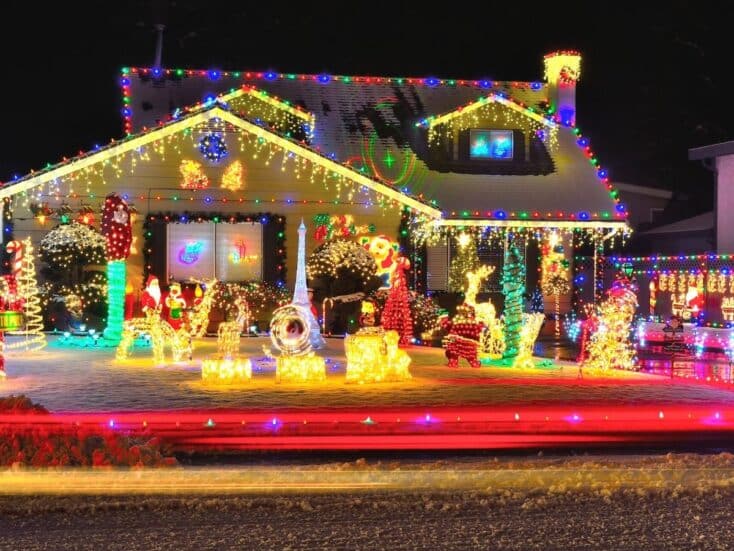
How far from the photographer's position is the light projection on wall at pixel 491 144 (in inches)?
1001

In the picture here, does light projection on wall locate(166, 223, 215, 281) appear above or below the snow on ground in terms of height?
above

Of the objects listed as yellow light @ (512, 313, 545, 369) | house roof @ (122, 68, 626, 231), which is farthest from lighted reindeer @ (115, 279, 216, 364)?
house roof @ (122, 68, 626, 231)

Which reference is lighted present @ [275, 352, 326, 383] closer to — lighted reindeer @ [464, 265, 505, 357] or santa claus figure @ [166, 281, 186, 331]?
lighted reindeer @ [464, 265, 505, 357]

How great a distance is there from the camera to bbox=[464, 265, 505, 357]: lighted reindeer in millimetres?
15466

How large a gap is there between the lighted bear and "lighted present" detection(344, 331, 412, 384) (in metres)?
8.94

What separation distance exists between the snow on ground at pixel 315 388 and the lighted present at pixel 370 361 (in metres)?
0.28

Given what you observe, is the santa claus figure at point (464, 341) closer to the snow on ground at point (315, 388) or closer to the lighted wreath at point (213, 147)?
the snow on ground at point (315, 388)

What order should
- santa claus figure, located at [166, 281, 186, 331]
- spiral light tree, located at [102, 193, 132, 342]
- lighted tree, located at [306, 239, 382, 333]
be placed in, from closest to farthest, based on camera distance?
santa claus figure, located at [166, 281, 186, 331], spiral light tree, located at [102, 193, 132, 342], lighted tree, located at [306, 239, 382, 333]

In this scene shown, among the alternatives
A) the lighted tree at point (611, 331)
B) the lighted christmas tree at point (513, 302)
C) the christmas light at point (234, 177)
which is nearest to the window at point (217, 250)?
the christmas light at point (234, 177)

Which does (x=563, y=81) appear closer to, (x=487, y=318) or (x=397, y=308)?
(x=397, y=308)

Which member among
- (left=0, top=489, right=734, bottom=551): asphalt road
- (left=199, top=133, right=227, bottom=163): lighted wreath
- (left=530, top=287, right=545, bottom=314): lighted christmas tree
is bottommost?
(left=0, top=489, right=734, bottom=551): asphalt road

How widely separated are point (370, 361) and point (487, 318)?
14.0 feet

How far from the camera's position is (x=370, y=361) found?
12531 mm

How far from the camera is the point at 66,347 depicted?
691 inches
